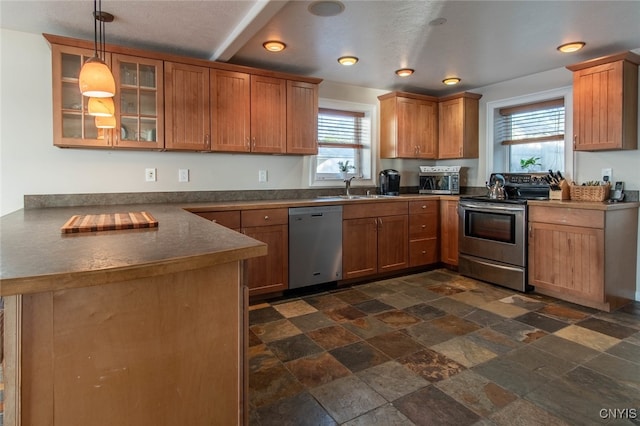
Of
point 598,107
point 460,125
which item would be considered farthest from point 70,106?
point 598,107

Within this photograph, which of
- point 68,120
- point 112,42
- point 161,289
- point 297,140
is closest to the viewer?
point 161,289

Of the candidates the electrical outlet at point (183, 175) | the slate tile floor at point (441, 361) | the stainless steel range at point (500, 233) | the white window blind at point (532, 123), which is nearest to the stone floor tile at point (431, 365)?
the slate tile floor at point (441, 361)

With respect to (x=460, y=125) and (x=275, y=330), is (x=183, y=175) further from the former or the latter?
(x=460, y=125)

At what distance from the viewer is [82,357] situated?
1025 mm

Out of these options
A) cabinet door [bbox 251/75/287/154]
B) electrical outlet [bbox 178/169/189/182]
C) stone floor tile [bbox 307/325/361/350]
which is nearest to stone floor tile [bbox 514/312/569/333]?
stone floor tile [bbox 307/325/361/350]

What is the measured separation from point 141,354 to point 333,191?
135 inches

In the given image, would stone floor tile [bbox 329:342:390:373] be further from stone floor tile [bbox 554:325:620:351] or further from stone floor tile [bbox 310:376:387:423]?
stone floor tile [bbox 554:325:620:351]

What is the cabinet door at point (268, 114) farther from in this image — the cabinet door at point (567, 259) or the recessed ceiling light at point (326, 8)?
the cabinet door at point (567, 259)

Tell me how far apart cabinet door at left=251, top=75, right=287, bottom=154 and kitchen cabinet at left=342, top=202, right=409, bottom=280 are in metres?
0.95

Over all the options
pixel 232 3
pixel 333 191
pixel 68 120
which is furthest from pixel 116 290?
pixel 333 191

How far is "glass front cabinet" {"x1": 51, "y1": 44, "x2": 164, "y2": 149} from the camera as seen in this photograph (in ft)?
8.95

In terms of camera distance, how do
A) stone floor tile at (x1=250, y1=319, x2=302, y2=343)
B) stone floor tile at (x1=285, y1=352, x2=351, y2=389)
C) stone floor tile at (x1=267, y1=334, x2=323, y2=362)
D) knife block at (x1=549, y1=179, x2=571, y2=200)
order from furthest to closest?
knife block at (x1=549, y1=179, x2=571, y2=200) → stone floor tile at (x1=250, y1=319, x2=302, y2=343) → stone floor tile at (x1=267, y1=334, x2=323, y2=362) → stone floor tile at (x1=285, y1=352, x2=351, y2=389)

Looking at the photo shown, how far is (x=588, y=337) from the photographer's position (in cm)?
261

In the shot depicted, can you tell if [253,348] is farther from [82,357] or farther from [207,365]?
[82,357]
